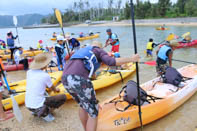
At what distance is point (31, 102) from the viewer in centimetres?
318

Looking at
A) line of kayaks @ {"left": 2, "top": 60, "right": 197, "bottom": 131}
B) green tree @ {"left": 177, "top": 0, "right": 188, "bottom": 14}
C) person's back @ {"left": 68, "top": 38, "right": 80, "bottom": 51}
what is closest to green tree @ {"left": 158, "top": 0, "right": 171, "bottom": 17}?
green tree @ {"left": 177, "top": 0, "right": 188, "bottom": 14}

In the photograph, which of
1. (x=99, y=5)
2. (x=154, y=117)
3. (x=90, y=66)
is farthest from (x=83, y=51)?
(x=99, y=5)

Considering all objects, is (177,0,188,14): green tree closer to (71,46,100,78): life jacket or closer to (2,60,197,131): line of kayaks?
(2,60,197,131): line of kayaks

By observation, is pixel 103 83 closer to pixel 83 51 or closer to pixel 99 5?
pixel 83 51

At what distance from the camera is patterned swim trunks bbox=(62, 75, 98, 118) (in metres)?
2.13

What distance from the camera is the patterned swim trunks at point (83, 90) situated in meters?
2.13

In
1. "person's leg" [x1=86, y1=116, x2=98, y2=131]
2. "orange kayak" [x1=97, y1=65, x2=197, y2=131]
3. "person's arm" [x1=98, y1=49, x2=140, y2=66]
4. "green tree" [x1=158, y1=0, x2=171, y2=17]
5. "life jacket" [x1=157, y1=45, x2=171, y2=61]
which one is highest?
"green tree" [x1=158, y1=0, x2=171, y2=17]

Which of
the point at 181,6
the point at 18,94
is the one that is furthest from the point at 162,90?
the point at 181,6

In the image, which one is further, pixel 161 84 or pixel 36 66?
pixel 161 84

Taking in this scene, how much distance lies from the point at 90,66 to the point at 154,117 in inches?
74.7

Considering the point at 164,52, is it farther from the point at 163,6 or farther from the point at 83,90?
the point at 163,6

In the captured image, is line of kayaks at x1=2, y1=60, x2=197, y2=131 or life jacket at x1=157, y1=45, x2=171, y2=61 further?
life jacket at x1=157, y1=45, x2=171, y2=61

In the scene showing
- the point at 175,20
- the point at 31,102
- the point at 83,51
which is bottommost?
the point at 31,102

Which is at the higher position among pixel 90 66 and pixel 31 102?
pixel 90 66
